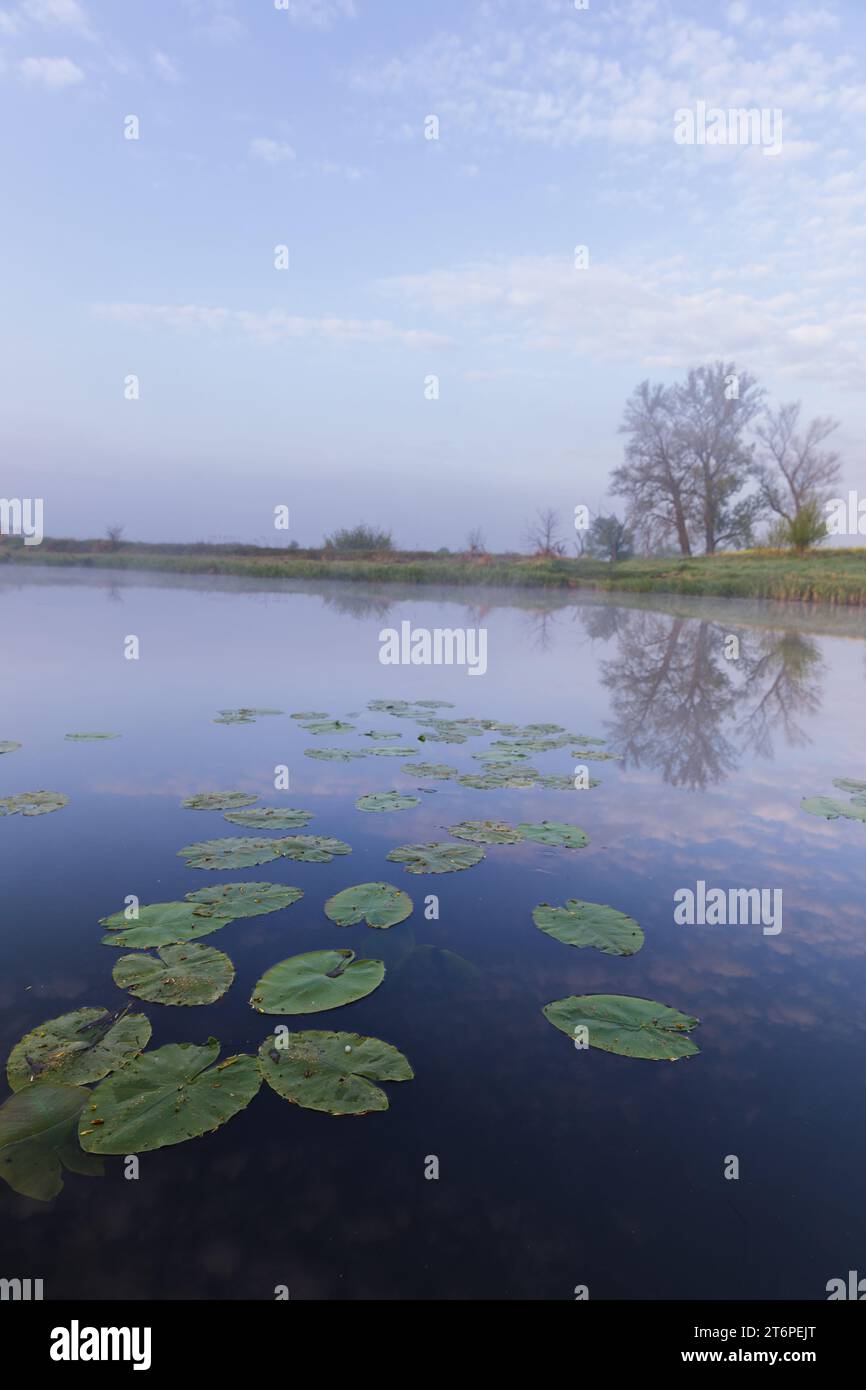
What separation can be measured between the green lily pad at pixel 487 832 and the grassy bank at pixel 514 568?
24644 millimetres

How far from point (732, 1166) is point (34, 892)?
2804 mm

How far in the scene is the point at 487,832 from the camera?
13.6ft

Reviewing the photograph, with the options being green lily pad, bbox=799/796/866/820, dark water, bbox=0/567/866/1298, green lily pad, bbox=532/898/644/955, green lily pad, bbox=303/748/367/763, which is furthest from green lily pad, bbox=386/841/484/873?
green lily pad, bbox=799/796/866/820

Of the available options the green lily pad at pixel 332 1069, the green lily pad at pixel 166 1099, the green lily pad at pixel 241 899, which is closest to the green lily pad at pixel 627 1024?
the green lily pad at pixel 332 1069

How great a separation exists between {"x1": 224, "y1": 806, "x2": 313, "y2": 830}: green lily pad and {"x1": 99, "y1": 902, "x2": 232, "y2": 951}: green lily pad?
1017mm

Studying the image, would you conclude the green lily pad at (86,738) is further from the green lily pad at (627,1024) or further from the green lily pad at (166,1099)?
the green lily pad at (627,1024)

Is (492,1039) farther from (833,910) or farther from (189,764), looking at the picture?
(189,764)

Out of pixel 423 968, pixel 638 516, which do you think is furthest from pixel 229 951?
pixel 638 516

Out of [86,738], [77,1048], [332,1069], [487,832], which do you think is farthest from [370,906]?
[86,738]

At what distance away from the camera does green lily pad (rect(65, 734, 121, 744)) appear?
18.6 feet

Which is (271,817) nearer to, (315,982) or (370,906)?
(370,906)
